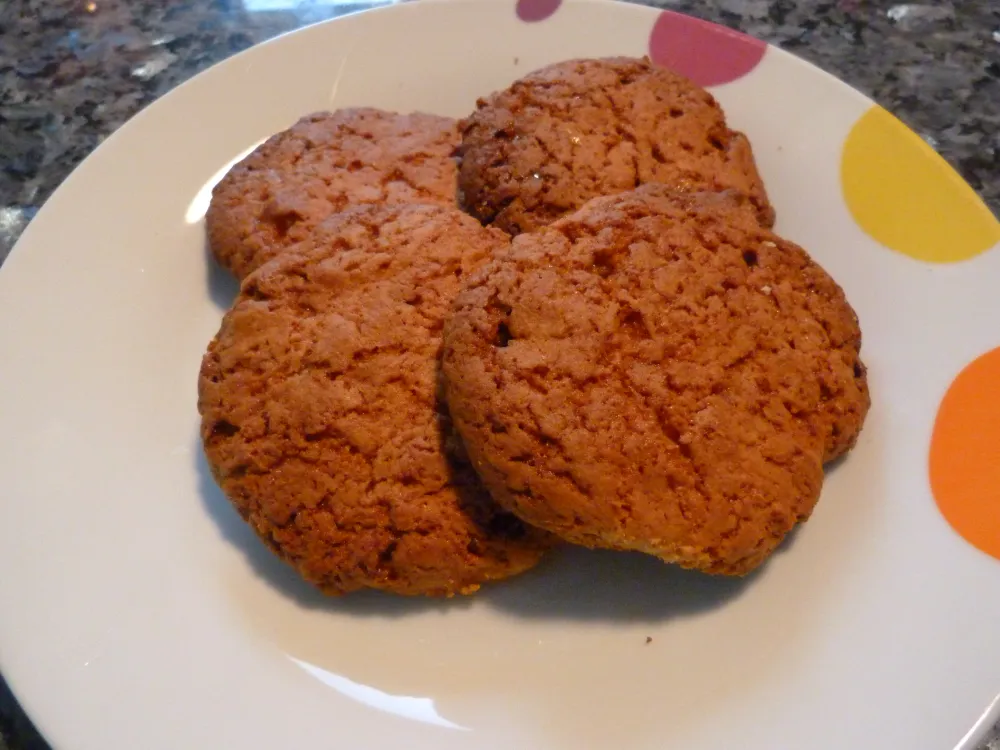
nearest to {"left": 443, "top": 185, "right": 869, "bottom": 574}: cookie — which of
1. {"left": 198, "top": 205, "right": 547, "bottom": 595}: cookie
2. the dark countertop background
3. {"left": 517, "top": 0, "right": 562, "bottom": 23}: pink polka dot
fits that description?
{"left": 198, "top": 205, "right": 547, "bottom": 595}: cookie

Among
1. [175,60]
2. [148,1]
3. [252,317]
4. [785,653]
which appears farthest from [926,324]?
[148,1]

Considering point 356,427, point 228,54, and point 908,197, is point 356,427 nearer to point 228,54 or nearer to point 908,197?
point 908,197

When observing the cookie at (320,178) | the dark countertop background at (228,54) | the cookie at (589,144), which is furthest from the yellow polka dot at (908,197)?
the cookie at (320,178)

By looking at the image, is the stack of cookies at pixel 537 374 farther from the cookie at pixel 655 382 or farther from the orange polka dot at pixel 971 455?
the orange polka dot at pixel 971 455

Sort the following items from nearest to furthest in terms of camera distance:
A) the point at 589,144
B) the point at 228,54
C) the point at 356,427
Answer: the point at 356,427 < the point at 589,144 < the point at 228,54

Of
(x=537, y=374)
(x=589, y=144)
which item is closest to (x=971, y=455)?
(x=537, y=374)

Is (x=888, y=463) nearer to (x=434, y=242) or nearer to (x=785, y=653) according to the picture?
(x=785, y=653)
